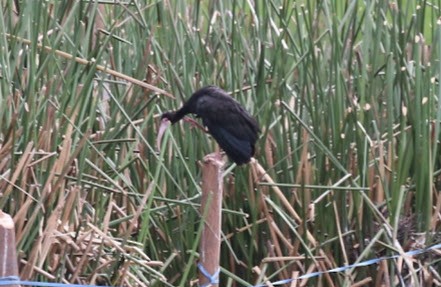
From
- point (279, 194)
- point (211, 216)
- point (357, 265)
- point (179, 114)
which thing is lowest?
point (357, 265)

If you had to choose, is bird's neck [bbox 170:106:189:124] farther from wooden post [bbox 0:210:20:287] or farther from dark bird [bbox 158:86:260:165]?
wooden post [bbox 0:210:20:287]

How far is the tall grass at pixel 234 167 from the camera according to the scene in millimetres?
3043

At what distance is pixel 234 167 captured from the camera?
341 centimetres

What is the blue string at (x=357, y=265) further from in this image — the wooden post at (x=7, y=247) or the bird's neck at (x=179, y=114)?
the wooden post at (x=7, y=247)

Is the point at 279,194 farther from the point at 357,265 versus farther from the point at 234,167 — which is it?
the point at 357,265

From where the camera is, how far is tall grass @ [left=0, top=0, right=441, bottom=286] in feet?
9.98

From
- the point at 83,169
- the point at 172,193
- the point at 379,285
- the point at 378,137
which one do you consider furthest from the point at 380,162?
the point at 83,169

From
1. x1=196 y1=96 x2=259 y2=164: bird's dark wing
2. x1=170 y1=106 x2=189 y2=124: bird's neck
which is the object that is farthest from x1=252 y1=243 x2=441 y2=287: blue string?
x1=170 y1=106 x2=189 y2=124: bird's neck

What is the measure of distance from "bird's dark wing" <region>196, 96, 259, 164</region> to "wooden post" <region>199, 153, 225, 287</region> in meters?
0.24

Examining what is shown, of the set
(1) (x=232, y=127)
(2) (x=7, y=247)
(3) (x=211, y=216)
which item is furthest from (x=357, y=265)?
(2) (x=7, y=247)

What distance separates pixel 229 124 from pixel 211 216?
38 cm

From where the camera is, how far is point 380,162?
3395 millimetres

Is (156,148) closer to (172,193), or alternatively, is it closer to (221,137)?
(172,193)

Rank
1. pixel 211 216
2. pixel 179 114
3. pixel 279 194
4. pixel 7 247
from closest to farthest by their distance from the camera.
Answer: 1. pixel 7 247
2. pixel 211 216
3. pixel 179 114
4. pixel 279 194
